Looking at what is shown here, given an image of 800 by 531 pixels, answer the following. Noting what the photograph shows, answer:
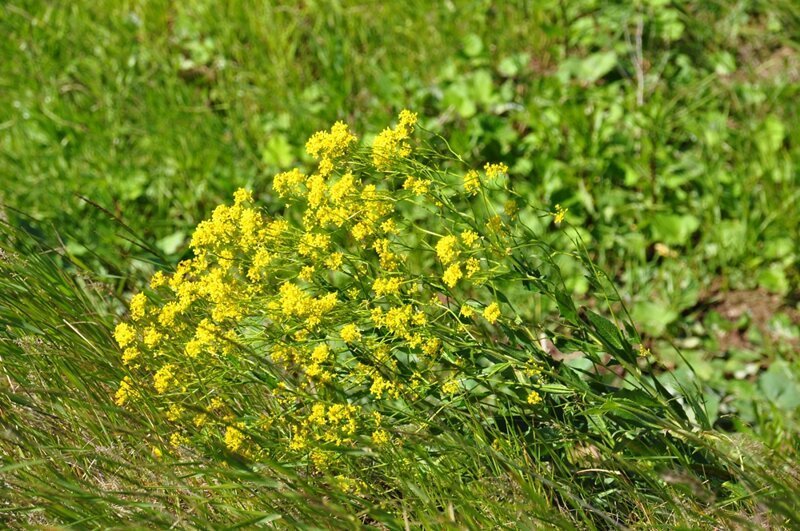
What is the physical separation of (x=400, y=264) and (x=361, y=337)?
166 millimetres

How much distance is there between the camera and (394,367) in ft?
6.08

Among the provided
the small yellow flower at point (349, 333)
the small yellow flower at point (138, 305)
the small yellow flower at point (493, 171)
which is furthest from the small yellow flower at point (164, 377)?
the small yellow flower at point (493, 171)

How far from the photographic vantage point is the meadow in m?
1.85

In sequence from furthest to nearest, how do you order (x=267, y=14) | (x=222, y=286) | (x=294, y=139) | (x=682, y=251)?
(x=267, y=14) < (x=294, y=139) < (x=682, y=251) < (x=222, y=286)

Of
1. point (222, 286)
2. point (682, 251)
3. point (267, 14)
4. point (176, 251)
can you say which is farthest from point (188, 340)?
point (267, 14)

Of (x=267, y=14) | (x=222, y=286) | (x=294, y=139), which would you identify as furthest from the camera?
(x=267, y=14)

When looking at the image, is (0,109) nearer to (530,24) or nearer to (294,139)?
(294,139)

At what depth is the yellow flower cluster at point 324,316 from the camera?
1.83 m

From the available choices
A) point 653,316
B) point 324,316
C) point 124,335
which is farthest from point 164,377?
point 653,316

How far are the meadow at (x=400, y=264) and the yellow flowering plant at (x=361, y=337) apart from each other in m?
0.01

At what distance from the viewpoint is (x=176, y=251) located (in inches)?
155

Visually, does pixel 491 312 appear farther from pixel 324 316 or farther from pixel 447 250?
pixel 324 316

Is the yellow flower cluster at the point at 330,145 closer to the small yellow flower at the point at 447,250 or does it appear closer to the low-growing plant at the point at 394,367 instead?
the low-growing plant at the point at 394,367

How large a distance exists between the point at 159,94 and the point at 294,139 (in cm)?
67
